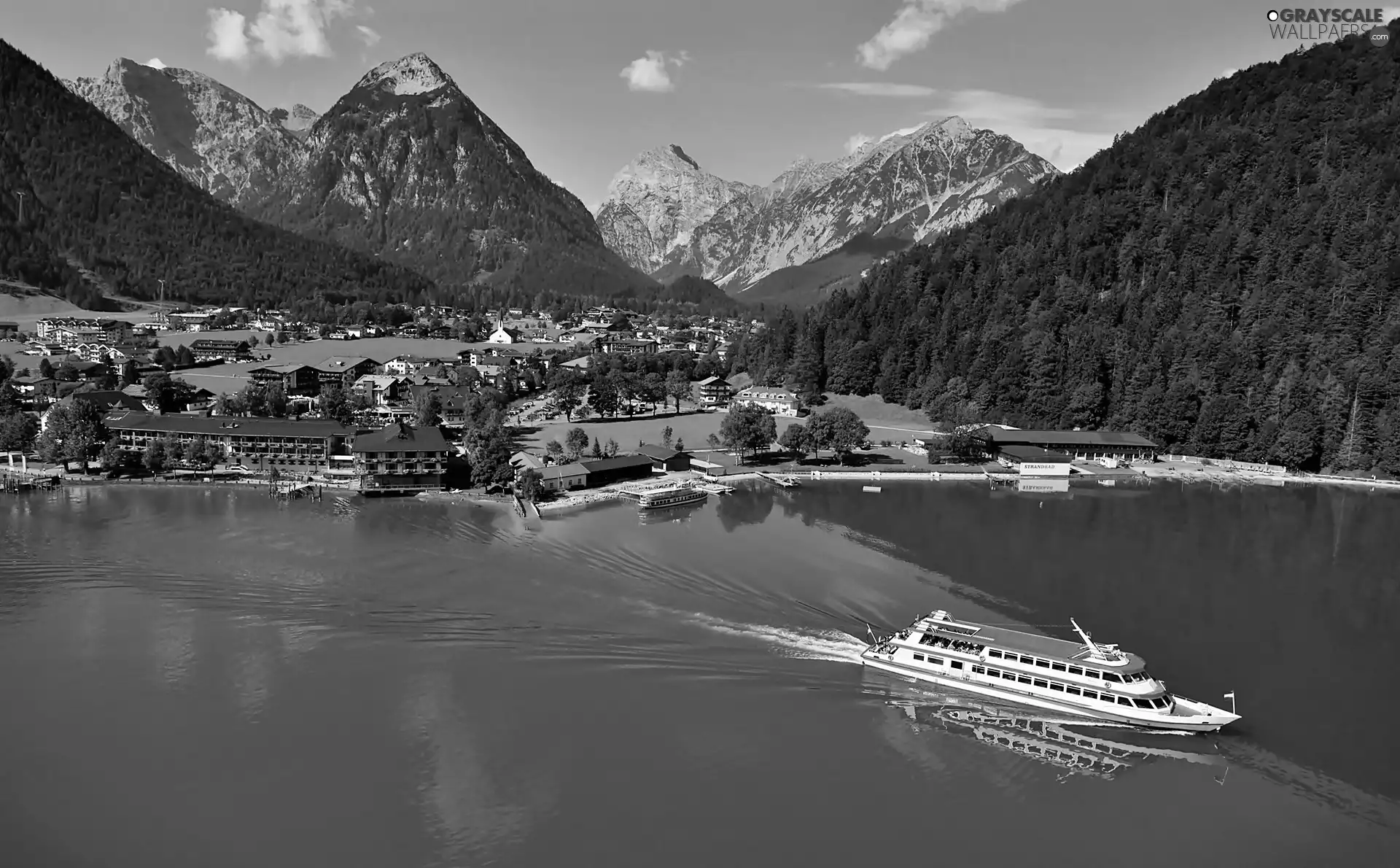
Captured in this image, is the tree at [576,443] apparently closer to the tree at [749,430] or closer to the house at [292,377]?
the tree at [749,430]

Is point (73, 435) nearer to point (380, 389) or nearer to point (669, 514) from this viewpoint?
point (380, 389)

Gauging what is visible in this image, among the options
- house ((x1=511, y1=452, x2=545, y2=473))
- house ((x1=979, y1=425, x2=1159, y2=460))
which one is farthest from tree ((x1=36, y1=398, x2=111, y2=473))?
house ((x1=979, y1=425, x2=1159, y2=460))

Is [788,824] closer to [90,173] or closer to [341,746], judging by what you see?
[341,746]

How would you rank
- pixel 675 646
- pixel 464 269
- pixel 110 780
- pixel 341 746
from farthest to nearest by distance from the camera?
pixel 464 269
pixel 675 646
pixel 341 746
pixel 110 780

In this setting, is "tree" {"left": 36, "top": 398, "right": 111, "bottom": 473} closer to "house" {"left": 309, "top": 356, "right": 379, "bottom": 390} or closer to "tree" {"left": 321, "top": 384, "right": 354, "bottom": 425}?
"tree" {"left": 321, "top": 384, "right": 354, "bottom": 425}

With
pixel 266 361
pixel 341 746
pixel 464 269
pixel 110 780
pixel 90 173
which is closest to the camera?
pixel 110 780

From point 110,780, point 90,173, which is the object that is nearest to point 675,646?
point 110,780

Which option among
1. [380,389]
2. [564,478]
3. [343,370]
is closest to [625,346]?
[343,370]
